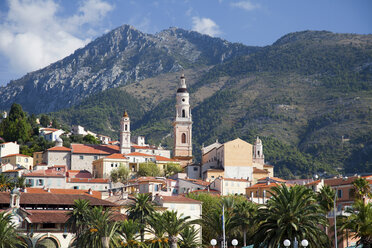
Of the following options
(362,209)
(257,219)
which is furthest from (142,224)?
(362,209)

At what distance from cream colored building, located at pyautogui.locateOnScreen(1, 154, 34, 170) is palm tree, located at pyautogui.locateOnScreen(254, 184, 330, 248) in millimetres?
93899

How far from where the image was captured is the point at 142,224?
221 feet

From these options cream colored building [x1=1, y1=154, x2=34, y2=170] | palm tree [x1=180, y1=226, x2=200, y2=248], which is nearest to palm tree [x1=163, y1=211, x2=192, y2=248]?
palm tree [x1=180, y1=226, x2=200, y2=248]

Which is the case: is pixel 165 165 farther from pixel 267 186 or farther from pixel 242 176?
pixel 267 186

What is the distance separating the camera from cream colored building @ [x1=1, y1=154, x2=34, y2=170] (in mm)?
138750

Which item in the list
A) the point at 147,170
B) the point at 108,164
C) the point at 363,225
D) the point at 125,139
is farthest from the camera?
the point at 125,139

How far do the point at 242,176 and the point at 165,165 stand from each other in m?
19.5

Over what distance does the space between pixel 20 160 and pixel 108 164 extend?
857 inches

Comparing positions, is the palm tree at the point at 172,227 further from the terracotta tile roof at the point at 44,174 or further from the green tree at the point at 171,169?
the green tree at the point at 171,169

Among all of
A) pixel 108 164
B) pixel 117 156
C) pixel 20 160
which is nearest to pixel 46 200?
pixel 108 164

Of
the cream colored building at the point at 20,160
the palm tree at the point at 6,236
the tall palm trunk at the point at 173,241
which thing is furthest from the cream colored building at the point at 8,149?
the tall palm trunk at the point at 173,241

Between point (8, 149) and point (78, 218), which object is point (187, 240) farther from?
point (8, 149)

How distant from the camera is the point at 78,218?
2680 inches

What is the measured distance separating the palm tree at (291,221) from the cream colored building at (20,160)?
308ft
